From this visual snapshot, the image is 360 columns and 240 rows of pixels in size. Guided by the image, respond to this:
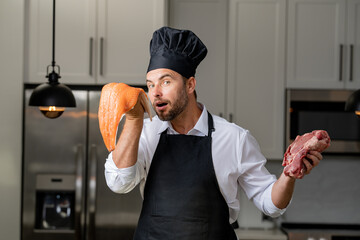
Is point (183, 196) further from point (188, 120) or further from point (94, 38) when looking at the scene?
point (94, 38)

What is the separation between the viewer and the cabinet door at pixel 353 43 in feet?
11.2

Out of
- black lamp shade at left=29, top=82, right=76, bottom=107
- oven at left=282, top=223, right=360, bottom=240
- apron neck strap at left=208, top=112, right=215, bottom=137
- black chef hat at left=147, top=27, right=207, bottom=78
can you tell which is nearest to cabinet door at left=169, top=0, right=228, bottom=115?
oven at left=282, top=223, right=360, bottom=240

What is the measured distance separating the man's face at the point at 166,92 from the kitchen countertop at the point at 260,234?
2.12 m

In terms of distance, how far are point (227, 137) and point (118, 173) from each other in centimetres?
46

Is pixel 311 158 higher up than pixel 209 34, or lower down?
lower down

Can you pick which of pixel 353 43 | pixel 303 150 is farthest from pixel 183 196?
pixel 353 43

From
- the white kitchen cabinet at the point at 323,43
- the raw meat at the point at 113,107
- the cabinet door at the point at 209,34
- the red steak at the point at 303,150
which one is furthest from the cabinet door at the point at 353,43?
the raw meat at the point at 113,107

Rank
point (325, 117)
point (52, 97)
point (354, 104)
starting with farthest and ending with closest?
1. point (325, 117)
2. point (52, 97)
3. point (354, 104)

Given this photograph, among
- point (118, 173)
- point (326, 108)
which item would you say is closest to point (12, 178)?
point (118, 173)

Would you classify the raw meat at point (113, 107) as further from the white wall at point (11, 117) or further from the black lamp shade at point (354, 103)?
the white wall at point (11, 117)

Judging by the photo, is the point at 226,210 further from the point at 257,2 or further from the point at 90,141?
the point at 257,2

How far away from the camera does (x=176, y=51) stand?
5.28 feet

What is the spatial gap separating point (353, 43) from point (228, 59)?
0.92 meters

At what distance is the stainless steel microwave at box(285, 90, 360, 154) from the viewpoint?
3.39 metres
